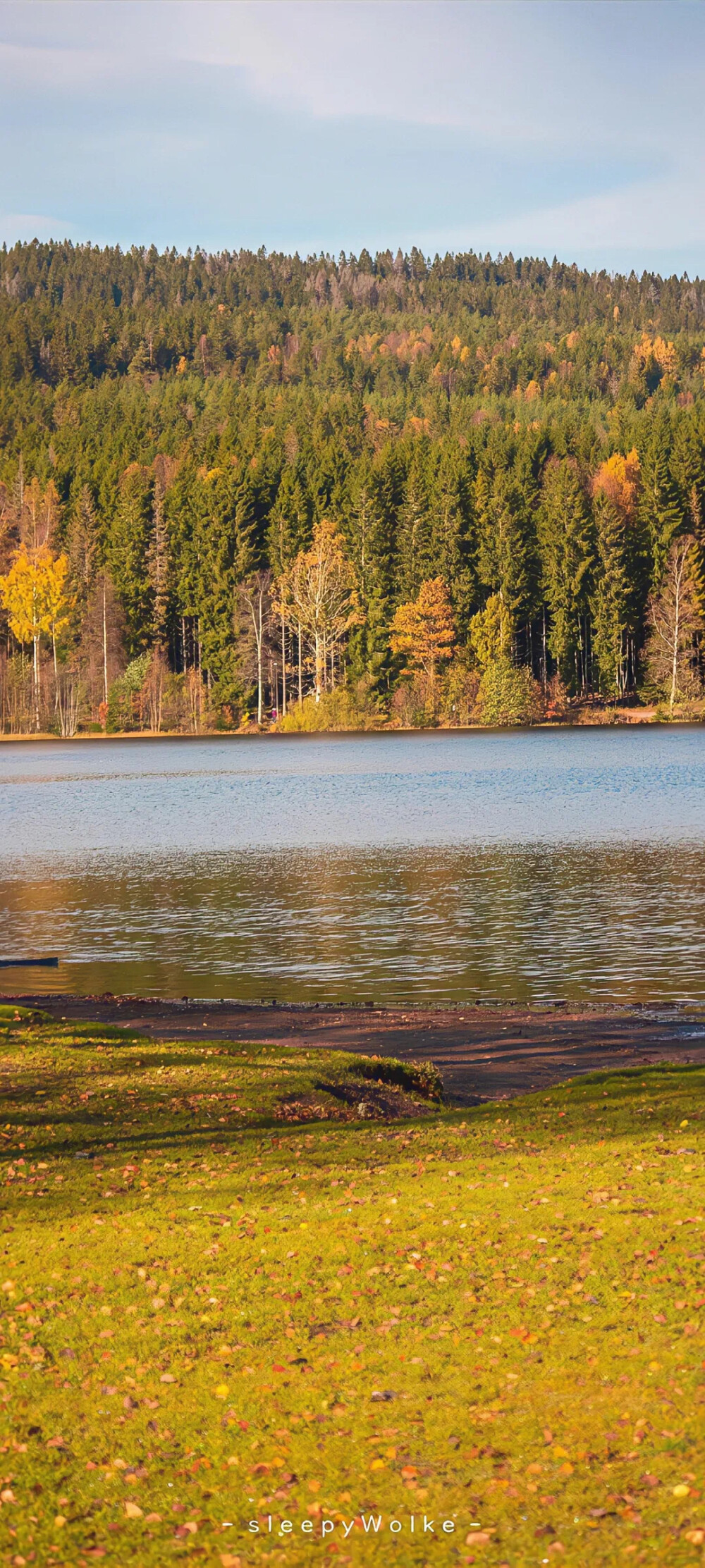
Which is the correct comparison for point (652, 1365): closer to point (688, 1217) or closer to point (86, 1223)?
point (688, 1217)

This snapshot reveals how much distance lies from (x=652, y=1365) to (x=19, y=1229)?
4.36m

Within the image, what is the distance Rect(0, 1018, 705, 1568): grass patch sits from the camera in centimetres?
545

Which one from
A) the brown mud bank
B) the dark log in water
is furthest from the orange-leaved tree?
the brown mud bank

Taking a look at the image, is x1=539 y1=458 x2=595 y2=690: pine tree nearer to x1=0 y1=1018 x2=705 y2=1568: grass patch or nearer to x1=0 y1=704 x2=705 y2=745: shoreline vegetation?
x1=0 y1=704 x2=705 y2=745: shoreline vegetation

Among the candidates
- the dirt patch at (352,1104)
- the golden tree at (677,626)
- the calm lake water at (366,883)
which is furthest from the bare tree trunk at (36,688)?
the dirt patch at (352,1104)

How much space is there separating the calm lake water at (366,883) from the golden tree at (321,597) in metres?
49.0

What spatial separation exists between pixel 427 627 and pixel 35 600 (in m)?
37.0

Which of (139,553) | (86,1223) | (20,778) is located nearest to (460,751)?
(20,778)

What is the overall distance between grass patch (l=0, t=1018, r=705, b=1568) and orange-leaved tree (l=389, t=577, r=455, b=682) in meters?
104

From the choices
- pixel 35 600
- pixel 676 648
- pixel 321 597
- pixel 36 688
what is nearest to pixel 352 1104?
pixel 321 597

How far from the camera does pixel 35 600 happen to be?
119 metres

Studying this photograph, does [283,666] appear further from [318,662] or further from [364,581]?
[364,581]

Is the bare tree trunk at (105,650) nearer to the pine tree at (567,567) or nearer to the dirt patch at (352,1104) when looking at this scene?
the pine tree at (567,567)

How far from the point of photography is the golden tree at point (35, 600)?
118 m
